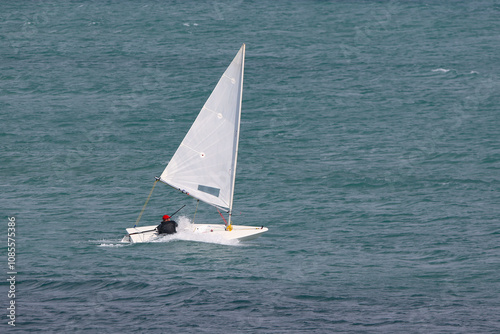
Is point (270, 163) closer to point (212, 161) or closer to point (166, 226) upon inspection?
point (212, 161)

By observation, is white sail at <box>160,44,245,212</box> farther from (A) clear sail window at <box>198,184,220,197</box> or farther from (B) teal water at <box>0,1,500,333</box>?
(B) teal water at <box>0,1,500,333</box>

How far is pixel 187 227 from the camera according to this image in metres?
62.0

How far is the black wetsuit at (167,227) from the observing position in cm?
6034

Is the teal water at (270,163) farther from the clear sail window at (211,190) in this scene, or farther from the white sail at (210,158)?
the white sail at (210,158)

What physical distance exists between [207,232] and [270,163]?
2319cm

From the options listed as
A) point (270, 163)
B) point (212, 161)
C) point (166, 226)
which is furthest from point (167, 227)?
point (270, 163)

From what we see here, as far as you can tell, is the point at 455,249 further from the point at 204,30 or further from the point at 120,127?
the point at 204,30

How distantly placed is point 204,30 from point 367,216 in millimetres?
70910

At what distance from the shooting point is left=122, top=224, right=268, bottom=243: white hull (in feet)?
196

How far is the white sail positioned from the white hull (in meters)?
1.71

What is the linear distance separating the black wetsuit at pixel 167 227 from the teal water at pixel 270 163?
3.94ft

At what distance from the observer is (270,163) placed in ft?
270

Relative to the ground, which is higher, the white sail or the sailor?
the white sail

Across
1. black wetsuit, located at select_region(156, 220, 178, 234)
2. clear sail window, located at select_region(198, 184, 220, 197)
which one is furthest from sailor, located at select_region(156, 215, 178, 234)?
clear sail window, located at select_region(198, 184, 220, 197)
